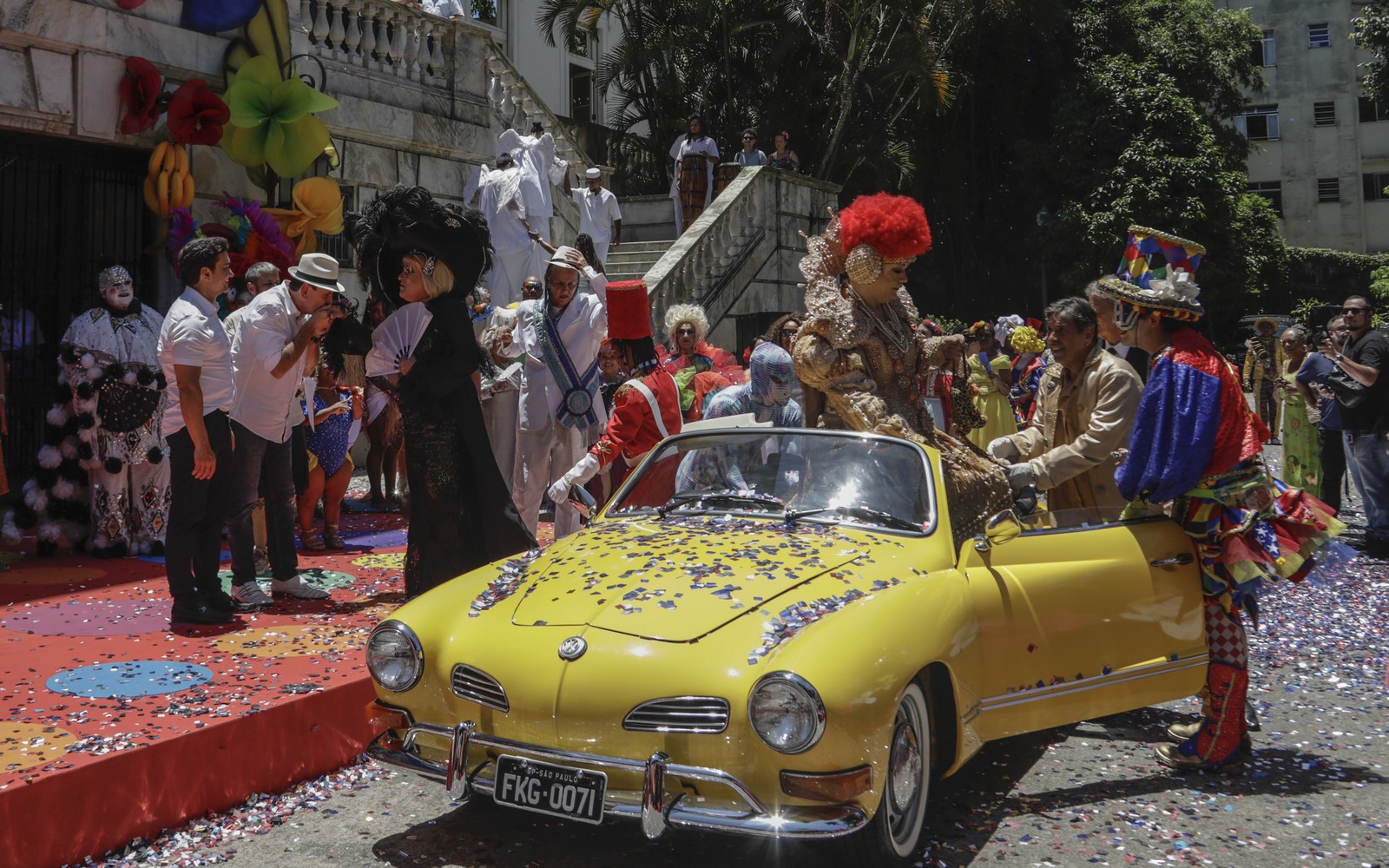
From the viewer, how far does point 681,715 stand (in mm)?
3541

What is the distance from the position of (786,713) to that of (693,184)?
61.7 feet

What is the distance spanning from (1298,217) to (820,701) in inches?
1997

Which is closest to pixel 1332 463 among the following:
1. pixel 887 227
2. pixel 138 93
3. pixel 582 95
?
pixel 887 227

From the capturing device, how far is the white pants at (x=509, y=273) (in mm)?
15352

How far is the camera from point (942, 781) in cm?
470

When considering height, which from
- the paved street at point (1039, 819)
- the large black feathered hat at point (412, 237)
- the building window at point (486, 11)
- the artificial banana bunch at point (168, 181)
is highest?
the building window at point (486, 11)

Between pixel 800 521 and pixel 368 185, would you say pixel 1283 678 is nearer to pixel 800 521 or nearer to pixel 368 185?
pixel 800 521

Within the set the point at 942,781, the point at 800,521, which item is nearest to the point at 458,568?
the point at 800,521

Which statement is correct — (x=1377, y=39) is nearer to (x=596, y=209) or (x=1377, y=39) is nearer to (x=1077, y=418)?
(x=596, y=209)

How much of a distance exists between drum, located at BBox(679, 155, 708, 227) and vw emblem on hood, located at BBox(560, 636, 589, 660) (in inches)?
717

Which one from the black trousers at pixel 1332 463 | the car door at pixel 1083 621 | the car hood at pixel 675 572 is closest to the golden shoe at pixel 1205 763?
the car door at pixel 1083 621

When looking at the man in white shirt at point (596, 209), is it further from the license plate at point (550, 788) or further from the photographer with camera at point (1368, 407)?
the license plate at point (550, 788)

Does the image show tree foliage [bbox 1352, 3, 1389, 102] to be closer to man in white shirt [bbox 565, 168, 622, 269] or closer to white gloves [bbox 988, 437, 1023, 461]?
man in white shirt [bbox 565, 168, 622, 269]

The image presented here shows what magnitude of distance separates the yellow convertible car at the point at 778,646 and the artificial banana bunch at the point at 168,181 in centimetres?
743
